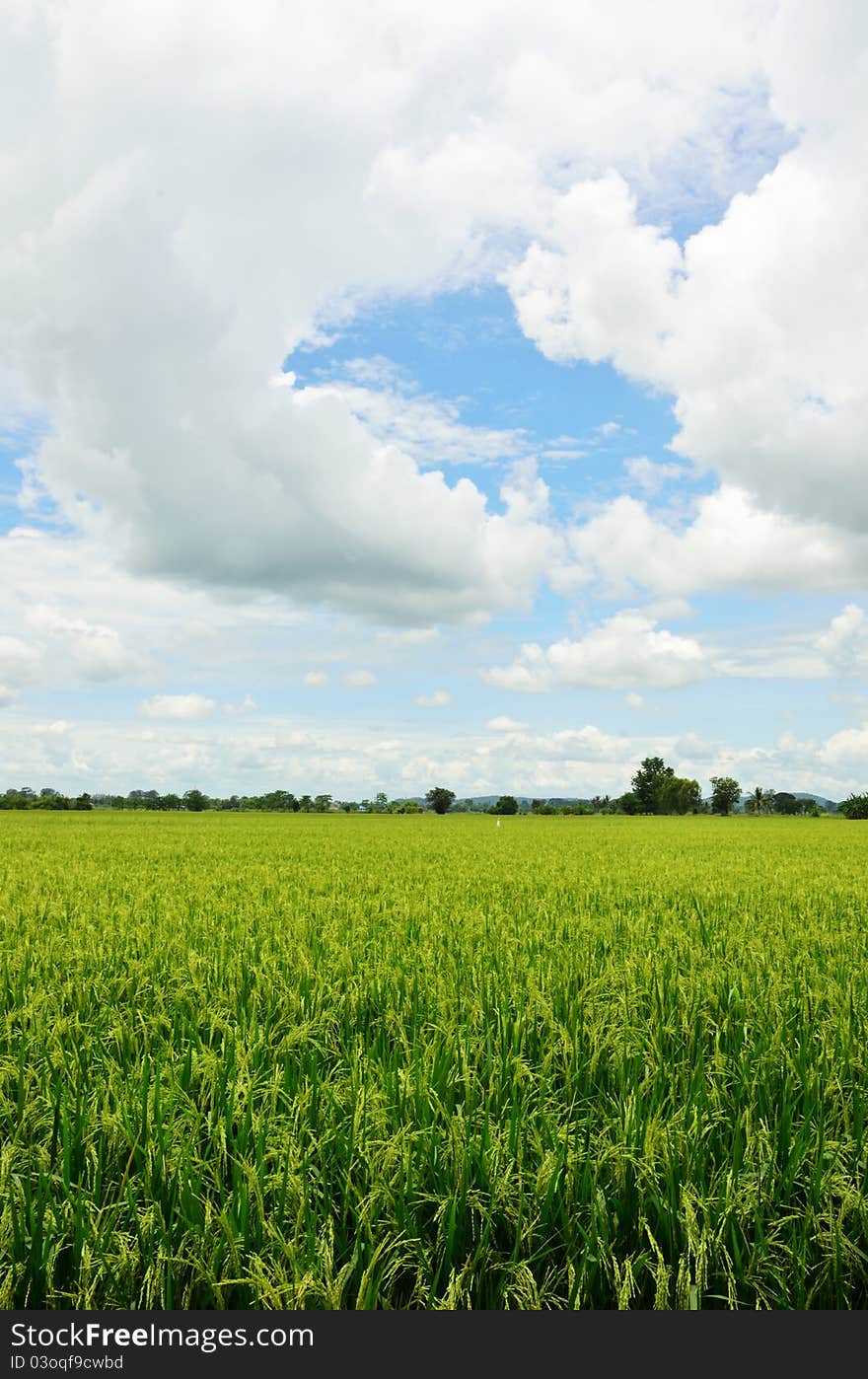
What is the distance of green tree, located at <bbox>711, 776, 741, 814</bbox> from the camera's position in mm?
139500

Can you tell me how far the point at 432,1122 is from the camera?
308 cm

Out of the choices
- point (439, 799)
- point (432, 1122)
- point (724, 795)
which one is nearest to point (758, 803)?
point (724, 795)

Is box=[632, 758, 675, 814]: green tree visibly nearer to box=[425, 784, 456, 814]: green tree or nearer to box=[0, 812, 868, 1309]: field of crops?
box=[425, 784, 456, 814]: green tree

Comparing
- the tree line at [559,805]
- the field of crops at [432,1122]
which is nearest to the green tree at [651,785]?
the tree line at [559,805]

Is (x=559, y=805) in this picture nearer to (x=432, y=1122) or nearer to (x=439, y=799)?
(x=439, y=799)

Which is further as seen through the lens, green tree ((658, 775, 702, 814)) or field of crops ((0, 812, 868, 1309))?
green tree ((658, 775, 702, 814))

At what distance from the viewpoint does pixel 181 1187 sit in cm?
267

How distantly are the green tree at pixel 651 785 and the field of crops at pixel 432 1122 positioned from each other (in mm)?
135941

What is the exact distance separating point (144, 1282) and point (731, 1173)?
2004mm

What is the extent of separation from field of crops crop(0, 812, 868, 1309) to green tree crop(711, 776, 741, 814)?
142 meters

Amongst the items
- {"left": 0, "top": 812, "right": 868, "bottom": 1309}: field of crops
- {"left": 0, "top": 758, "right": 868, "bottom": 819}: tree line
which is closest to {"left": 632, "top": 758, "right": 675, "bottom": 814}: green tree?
{"left": 0, "top": 758, "right": 868, "bottom": 819}: tree line

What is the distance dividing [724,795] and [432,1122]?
14794 cm

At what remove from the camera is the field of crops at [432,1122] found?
8.18 feet

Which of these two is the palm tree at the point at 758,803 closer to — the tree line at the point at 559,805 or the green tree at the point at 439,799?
the tree line at the point at 559,805
